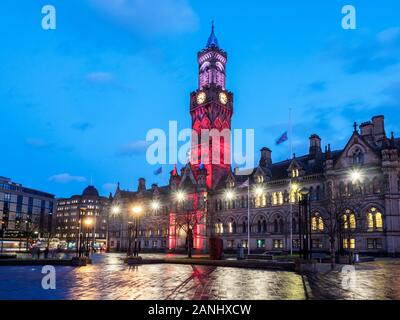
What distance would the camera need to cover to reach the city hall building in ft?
175

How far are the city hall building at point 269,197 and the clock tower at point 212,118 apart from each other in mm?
263

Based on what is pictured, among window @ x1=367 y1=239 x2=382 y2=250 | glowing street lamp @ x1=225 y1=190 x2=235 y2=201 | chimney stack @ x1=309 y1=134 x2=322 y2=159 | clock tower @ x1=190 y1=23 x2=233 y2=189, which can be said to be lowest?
window @ x1=367 y1=239 x2=382 y2=250

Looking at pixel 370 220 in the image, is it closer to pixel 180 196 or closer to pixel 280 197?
pixel 280 197

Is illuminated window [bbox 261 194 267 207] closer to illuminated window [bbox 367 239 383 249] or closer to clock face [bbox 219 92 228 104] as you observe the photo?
illuminated window [bbox 367 239 383 249]

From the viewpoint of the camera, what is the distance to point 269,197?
233 feet

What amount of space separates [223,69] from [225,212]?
40.0 metres

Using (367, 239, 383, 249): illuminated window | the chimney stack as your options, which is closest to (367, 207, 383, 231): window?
(367, 239, 383, 249): illuminated window

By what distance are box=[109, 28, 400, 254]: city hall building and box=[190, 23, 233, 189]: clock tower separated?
0.86ft

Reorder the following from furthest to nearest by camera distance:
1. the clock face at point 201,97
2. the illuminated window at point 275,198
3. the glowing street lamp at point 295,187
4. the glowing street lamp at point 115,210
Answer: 1. the glowing street lamp at point 115,210
2. the clock face at point 201,97
3. the illuminated window at point 275,198
4. the glowing street lamp at point 295,187

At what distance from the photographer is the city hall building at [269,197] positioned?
53.3 metres

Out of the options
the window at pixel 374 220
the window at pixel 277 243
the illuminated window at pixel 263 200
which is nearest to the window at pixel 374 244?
the window at pixel 374 220

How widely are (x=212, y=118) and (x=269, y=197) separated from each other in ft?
91.0

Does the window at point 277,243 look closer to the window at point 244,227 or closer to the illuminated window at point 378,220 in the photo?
the window at point 244,227
